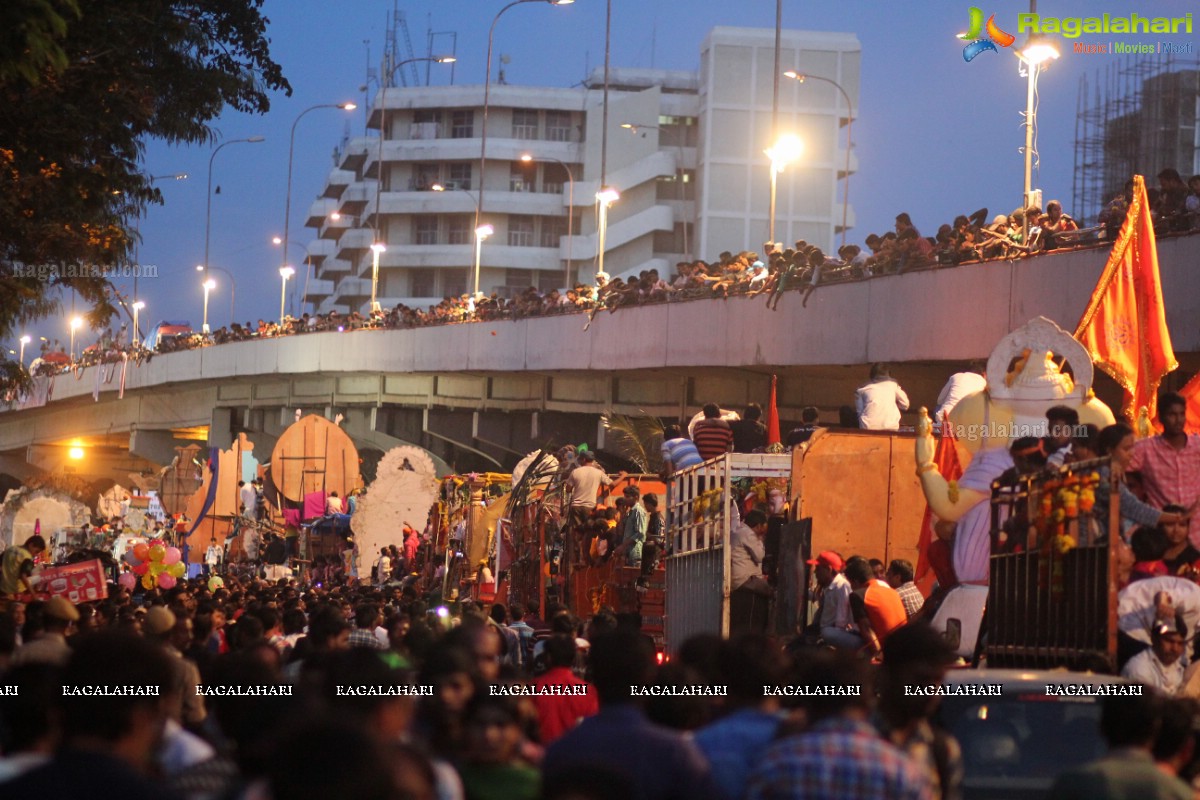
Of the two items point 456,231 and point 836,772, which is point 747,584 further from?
point 456,231

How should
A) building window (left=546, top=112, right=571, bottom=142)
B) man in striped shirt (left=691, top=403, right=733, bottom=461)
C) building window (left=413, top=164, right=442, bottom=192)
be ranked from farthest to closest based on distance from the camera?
building window (left=413, top=164, right=442, bottom=192) → building window (left=546, top=112, right=571, bottom=142) → man in striped shirt (left=691, top=403, right=733, bottom=461)

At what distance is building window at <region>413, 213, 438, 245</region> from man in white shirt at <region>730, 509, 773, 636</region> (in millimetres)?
88488

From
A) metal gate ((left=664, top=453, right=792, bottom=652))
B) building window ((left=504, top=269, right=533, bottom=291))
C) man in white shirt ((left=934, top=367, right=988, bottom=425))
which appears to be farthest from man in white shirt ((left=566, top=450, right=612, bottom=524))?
building window ((left=504, top=269, right=533, bottom=291))

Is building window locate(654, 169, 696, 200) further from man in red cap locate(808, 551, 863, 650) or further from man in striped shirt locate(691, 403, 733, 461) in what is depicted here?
man in red cap locate(808, 551, 863, 650)

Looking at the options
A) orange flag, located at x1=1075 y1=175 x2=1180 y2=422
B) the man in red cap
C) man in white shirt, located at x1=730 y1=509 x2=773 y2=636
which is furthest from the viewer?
man in white shirt, located at x1=730 y1=509 x2=773 y2=636

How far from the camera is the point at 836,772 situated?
526cm

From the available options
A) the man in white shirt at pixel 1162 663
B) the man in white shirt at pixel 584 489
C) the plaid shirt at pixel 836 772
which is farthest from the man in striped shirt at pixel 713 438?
the plaid shirt at pixel 836 772

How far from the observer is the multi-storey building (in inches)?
3610

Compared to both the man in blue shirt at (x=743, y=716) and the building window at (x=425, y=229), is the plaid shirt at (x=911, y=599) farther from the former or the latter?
the building window at (x=425, y=229)

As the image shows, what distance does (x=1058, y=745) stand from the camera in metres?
8.41

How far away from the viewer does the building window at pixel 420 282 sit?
10518 centimetres

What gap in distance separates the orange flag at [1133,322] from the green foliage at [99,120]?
885 centimetres

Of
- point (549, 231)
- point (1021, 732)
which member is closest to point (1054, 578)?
point (1021, 732)

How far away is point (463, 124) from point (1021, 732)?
9977 centimetres
